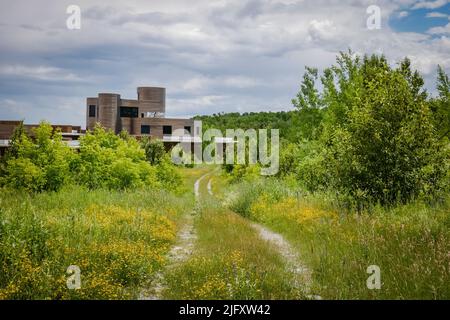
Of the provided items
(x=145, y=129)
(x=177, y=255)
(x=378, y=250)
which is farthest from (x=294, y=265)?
(x=145, y=129)

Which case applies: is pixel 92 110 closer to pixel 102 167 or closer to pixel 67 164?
pixel 102 167

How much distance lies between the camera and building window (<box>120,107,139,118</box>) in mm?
81562

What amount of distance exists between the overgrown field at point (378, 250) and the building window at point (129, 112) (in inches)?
2790

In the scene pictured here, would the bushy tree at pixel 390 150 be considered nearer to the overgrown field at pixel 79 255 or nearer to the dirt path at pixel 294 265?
the dirt path at pixel 294 265

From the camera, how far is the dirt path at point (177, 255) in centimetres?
762

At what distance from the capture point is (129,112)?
3221 inches

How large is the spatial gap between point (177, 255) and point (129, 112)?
74165 mm

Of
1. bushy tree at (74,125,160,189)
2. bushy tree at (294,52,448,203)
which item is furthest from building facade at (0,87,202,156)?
bushy tree at (294,52,448,203)

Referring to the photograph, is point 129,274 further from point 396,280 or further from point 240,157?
point 240,157

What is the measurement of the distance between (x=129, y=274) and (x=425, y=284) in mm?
5266

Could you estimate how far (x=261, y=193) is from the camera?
76.2 feet

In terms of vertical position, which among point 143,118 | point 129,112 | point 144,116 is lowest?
point 143,118

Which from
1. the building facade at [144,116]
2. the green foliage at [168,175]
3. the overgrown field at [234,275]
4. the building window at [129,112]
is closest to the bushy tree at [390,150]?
the overgrown field at [234,275]

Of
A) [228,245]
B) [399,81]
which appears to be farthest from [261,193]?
[228,245]
